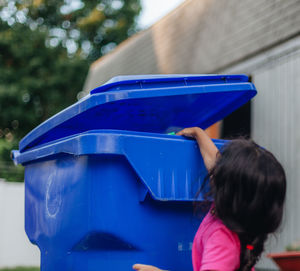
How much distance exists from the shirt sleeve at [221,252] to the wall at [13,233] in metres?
7.15

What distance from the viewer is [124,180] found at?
6.04ft

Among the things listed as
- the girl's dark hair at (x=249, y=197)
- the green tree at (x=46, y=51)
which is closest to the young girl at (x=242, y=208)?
the girl's dark hair at (x=249, y=197)

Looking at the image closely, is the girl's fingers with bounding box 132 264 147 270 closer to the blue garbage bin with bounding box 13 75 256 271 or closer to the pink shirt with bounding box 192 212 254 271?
the blue garbage bin with bounding box 13 75 256 271

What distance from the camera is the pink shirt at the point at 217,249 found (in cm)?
160

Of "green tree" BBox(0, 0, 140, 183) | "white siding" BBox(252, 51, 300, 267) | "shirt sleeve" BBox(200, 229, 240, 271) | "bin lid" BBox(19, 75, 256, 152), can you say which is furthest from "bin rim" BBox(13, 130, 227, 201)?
"green tree" BBox(0, 0, 140, 183)

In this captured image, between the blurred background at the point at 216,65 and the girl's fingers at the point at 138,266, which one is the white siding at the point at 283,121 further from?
the girl's fingers at the point at 138,266

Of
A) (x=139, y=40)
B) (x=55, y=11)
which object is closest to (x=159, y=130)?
(x=139, y=40)

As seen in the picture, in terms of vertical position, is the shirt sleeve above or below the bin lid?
below

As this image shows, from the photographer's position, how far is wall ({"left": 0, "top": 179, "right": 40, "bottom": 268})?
8164 millimetres

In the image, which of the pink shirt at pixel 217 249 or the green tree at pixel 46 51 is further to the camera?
the green tree at pixel 46 51

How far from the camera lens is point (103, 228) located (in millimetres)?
1794

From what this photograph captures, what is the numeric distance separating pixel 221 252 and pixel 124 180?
47 centimetres

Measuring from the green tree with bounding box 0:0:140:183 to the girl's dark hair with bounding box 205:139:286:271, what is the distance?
13077 mm

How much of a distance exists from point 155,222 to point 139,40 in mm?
6980
